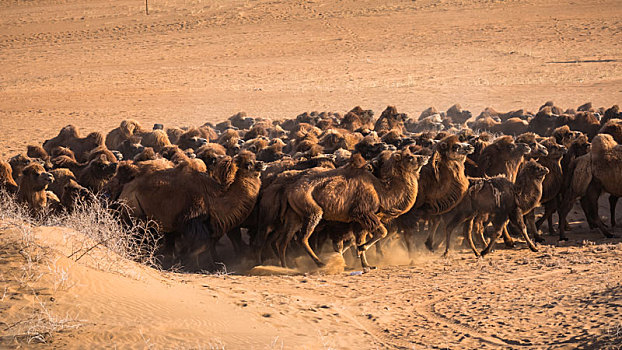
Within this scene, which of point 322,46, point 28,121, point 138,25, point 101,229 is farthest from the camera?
point 138,25

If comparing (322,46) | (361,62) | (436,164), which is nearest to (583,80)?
(361,62)

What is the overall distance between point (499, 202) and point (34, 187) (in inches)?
272

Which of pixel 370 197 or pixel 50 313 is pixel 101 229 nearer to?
pixel 50 313

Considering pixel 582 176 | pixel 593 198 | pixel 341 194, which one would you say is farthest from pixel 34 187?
pixel 593 198

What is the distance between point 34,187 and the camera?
11.5 m

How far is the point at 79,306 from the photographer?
613cm

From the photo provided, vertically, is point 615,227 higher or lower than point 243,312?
lower

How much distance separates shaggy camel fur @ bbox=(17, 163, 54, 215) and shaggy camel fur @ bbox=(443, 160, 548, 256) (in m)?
6.05

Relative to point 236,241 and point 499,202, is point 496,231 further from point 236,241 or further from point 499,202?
point 236,241

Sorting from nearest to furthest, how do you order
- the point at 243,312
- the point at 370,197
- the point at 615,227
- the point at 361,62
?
the point at 243,312 < the point at 370,197 < the point at 615,227 < the point at 361,62

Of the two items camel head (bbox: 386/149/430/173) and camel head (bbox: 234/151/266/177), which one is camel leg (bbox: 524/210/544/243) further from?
camel head (bbox: 234/151/266/177)

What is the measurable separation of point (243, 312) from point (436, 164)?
4760 mm

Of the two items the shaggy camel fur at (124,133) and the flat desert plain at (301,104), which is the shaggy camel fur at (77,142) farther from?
the flat desert plain at (301,104)

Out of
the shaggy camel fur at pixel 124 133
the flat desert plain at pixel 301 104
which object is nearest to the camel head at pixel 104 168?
the flat desert plain at pixel 301 104
